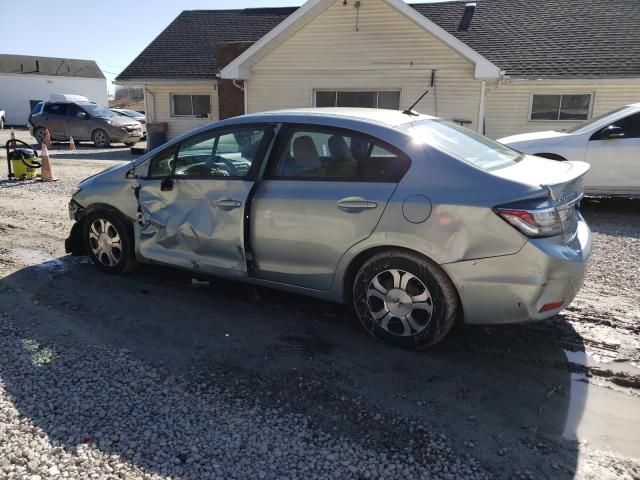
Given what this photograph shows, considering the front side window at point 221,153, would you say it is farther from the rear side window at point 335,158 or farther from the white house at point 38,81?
the white house at point 38,81

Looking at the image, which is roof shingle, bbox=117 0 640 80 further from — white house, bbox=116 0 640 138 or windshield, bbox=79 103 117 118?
windshield, bbox=79 103 117 118

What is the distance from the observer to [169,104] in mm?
18234

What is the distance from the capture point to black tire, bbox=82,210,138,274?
489 centimetres

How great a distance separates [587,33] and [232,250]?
565 inches

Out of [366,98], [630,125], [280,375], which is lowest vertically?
[280,375]

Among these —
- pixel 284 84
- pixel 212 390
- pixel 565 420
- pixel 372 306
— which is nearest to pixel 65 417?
pixel 212 390

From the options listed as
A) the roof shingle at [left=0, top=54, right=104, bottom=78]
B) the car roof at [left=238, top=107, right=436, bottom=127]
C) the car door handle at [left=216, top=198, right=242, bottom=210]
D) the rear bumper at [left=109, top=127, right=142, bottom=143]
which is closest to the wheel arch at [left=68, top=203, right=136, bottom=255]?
the car door handle at [left=216, top=198, right=242, bottom=210]

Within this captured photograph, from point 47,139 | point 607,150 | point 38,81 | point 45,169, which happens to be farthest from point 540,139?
point 38,81

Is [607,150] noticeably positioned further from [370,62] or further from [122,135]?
[122,135]

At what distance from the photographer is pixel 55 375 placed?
129 inches

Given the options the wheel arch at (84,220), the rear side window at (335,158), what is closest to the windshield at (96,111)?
the wheel arch at (84,220)

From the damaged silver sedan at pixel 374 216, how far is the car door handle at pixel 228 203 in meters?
0.01

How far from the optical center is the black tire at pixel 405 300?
11.3 feet

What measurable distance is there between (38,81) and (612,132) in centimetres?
4603
